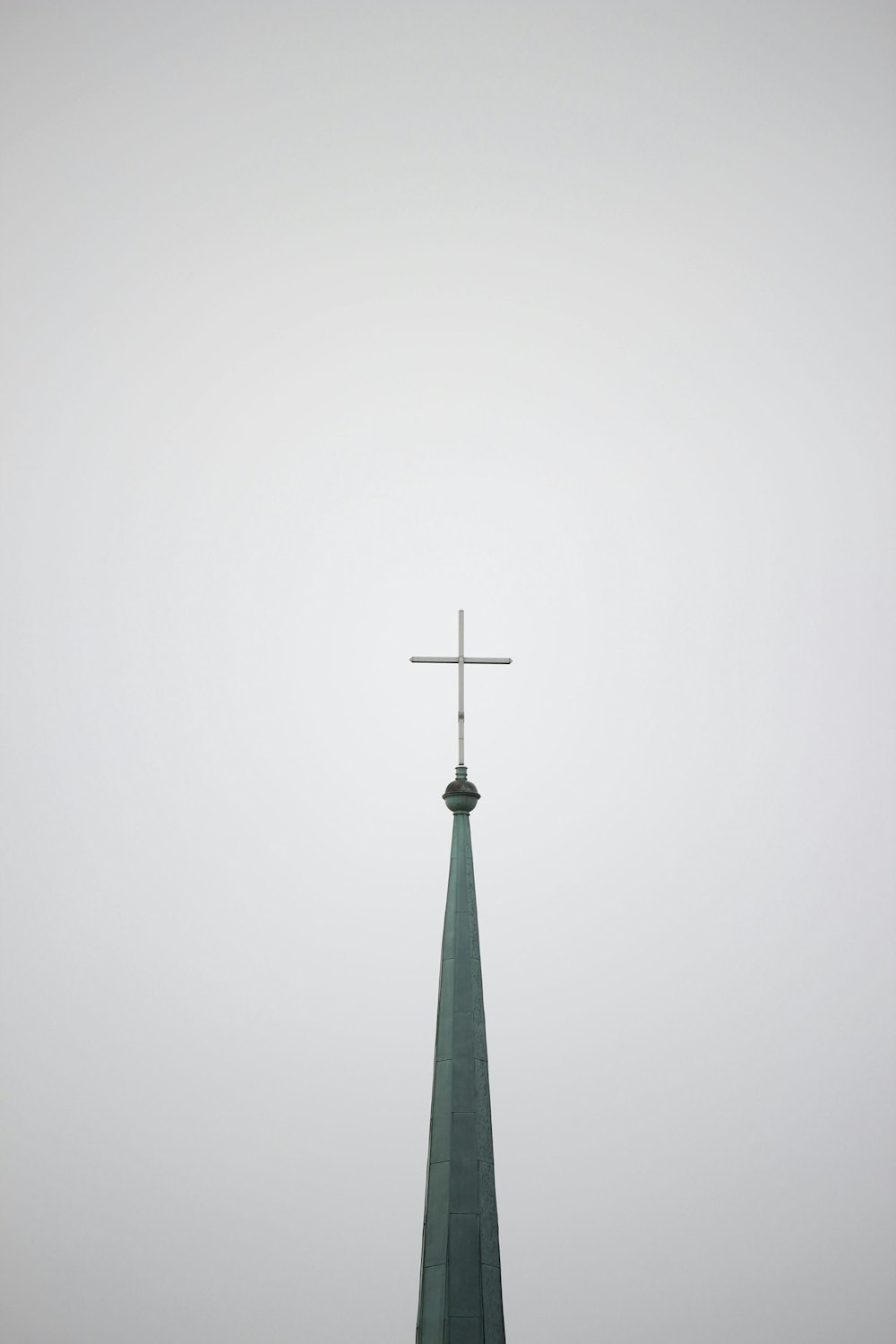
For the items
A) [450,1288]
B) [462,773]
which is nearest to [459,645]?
[462,773]

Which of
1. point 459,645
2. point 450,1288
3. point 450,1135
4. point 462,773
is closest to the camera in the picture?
point 450,1288

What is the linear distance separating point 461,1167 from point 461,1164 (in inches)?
1.5

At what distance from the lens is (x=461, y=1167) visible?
18688 millimetres

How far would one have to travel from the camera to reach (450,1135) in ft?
62.3

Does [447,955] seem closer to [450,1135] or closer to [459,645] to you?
[450,1135]

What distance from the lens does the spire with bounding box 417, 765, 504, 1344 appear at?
1784 cm

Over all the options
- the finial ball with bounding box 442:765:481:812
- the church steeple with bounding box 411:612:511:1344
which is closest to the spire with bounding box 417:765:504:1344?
the church steeple with bounding box 411:612:511:1344

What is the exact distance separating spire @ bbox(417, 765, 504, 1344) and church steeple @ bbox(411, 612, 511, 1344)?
11 millimetres

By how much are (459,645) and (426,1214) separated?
975 centimetres

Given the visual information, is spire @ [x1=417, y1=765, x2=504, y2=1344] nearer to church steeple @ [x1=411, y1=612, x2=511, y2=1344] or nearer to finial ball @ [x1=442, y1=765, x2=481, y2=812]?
church steeple @ [x1=411, y1=612, x2=511, y2=1344]

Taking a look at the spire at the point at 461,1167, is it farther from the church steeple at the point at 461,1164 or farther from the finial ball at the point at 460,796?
the finial ball at the point at 460,796

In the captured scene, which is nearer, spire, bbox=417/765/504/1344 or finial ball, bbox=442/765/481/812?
spire, bbox=417/765/504/1344

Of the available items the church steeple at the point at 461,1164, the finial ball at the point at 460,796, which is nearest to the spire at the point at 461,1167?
the church steeple at the point at 461,1164

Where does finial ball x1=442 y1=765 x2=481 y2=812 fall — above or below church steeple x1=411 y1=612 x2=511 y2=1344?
above
